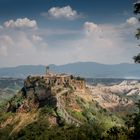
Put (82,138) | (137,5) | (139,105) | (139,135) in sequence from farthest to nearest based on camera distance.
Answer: (82,138)
(139,135)
(139,105)
(137,5)

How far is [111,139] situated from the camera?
5027 inches

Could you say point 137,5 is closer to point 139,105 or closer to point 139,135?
point 139,105

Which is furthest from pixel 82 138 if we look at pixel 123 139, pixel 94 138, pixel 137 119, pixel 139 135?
pixel 137 119

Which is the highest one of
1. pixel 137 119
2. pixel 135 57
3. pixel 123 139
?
pixel 135 57

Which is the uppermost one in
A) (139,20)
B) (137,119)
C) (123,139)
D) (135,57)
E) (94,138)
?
(139,20)

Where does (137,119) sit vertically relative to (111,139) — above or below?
above

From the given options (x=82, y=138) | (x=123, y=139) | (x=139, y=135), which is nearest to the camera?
(x=139, y=135)

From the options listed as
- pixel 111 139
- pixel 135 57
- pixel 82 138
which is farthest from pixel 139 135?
pixel 82 138

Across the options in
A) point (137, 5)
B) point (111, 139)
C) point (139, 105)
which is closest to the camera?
point (137, 5)

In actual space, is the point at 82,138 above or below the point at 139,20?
below

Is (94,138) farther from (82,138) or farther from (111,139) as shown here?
(111,139)

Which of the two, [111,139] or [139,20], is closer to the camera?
[139,20]

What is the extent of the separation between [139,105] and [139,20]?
12.2m

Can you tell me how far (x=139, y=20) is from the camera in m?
54.9
